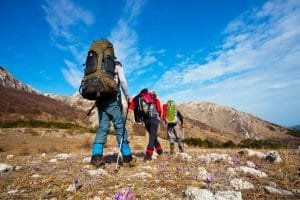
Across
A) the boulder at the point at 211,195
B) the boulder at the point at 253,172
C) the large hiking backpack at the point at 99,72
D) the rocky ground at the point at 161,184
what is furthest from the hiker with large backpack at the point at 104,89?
the boulder at the point at 211,195

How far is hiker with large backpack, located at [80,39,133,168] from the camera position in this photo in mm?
7062

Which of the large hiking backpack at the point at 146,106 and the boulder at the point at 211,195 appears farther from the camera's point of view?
the large hiking backpack at the point at 146,106

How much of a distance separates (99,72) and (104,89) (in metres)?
0.47

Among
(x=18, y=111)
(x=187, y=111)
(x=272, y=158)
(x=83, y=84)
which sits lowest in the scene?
(x=272, y=158)

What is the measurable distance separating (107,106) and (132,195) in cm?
361

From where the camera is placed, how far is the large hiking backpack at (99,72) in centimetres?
700

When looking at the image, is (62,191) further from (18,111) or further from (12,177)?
(18,111)

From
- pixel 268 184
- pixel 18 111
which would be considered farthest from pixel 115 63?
pixel 18 111

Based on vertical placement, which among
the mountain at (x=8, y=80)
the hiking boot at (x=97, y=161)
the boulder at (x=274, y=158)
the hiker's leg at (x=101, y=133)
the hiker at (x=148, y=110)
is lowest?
the hiking boot at (x=97, y=161)

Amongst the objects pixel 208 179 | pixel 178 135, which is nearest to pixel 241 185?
pixel 208 179

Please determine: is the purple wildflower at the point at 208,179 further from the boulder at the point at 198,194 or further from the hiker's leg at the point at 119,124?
the hiker's leg at the point at 119,124

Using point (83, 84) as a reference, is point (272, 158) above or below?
below

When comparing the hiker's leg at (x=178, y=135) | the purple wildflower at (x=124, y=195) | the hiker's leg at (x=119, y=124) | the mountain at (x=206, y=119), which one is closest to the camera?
the purple wildflower at (x=124, y=195)

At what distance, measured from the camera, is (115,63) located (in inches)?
301
